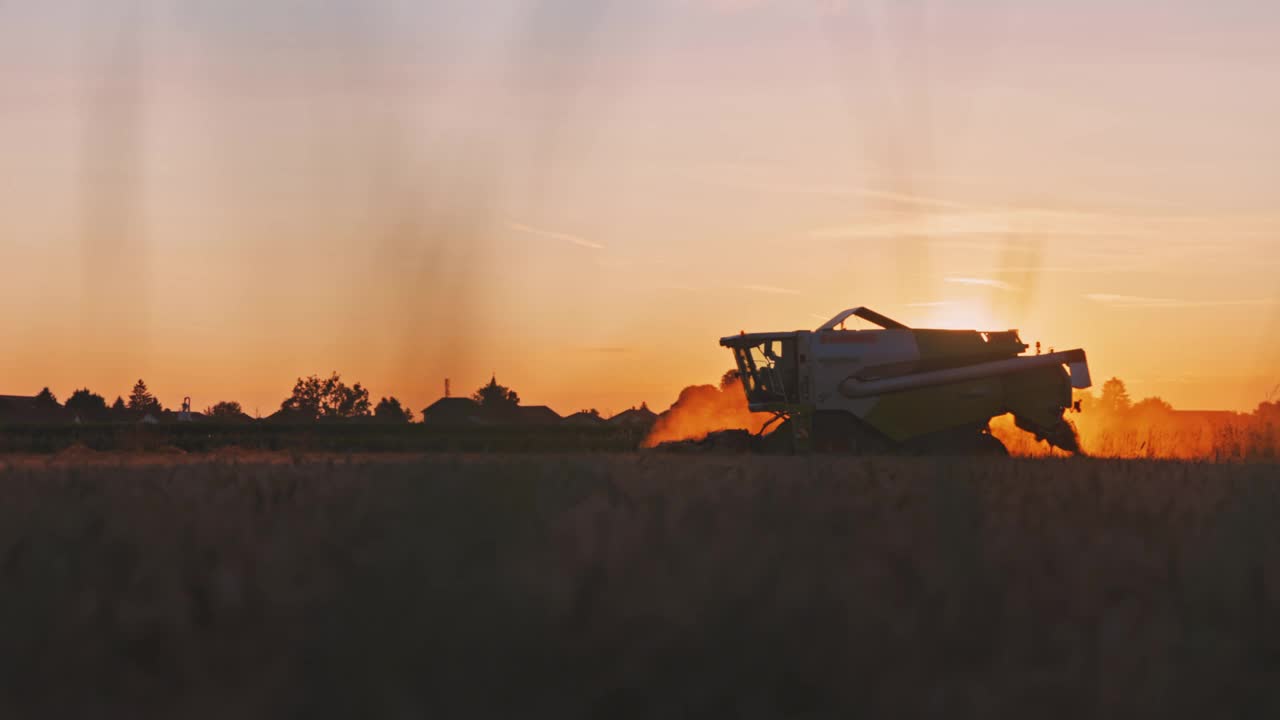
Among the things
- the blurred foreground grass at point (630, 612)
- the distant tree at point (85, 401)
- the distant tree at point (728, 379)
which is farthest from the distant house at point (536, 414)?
the blurred foreground grass at point (630, 612)

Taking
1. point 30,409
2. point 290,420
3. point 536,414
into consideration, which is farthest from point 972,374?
point 30,409

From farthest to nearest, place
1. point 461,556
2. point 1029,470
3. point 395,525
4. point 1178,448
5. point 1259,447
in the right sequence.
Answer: point 1178,448, point 1259,447, point 1029,470, point 395,525, point 461,556

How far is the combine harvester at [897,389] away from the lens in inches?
979

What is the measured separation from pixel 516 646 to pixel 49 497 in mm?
4144

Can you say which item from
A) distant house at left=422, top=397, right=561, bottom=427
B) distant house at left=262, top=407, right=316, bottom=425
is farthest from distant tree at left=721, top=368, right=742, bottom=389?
distant house at left=422, top=397, right=561, bottom=427

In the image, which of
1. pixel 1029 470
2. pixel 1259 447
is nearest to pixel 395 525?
pixel 1029 470

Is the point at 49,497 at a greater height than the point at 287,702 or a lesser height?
greater

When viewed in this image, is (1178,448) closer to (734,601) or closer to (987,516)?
(987,516)

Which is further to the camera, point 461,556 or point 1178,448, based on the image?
point 1178,448

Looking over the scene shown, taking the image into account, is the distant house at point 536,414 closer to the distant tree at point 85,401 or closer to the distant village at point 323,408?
the distant village at point 323,408

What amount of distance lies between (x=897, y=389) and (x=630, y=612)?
21937mm

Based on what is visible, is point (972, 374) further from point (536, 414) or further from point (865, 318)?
point (536, 414)

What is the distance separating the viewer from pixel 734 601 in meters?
3.54

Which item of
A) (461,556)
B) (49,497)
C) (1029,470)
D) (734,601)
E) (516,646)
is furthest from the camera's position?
(1029,470)
